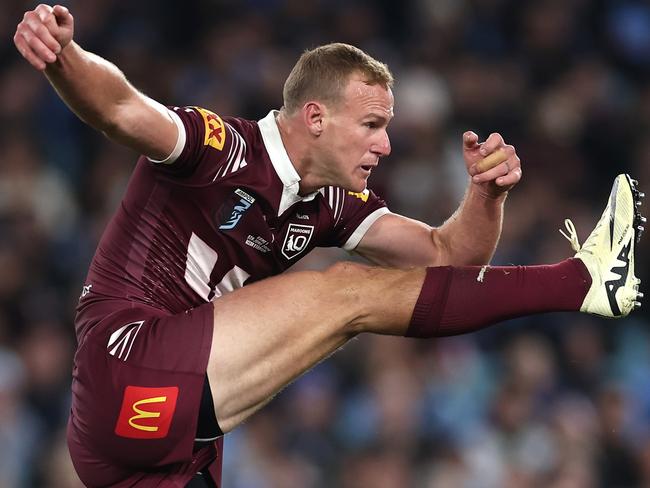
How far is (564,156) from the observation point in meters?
8.05

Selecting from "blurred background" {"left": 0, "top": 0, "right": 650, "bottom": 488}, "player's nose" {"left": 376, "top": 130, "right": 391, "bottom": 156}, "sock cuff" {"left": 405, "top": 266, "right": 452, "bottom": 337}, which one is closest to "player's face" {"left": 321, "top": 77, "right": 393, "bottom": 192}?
"player's nose" {"left": 376, "top": 130, "right": 391, "bottom": 156}

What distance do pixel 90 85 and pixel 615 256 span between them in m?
1.77

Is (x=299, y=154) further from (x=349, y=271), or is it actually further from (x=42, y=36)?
(x=42, y=36)

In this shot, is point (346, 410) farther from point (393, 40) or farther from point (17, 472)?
point (393, 40)

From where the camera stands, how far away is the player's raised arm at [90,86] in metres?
3.52

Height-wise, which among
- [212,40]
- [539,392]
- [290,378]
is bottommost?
[539,392]

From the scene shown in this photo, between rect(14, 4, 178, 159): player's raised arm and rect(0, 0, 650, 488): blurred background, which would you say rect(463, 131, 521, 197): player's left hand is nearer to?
rect(14, 4, 178, 159): player's raised arm

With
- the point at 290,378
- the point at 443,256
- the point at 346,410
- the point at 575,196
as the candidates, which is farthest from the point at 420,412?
the point at 290,378

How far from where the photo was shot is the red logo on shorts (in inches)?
154

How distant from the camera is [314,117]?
166 inches

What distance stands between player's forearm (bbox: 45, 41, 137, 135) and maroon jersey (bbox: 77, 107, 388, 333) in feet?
1.07

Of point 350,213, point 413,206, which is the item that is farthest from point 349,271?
point 413,206

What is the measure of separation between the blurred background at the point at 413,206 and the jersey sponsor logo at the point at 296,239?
2465mm

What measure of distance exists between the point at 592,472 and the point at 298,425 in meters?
1.57
